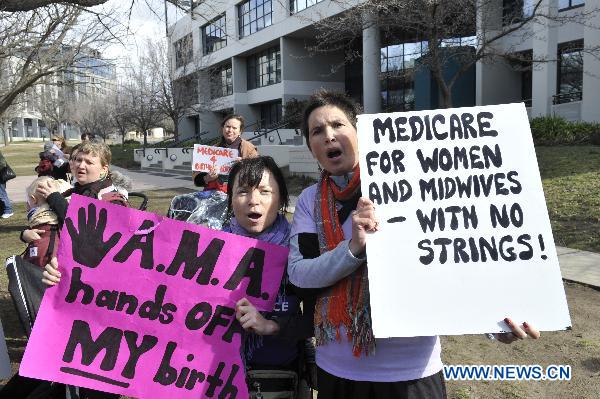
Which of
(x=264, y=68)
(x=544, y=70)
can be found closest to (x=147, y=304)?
(x=544, y=70)

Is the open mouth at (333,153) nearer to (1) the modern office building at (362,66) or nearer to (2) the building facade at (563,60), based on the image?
(1) the modern office building at (362,66)

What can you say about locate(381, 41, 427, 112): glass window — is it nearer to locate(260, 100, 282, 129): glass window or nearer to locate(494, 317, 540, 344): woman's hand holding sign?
locate(260, 100, 282, 129): glass window

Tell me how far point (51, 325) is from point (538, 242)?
204 centimetres

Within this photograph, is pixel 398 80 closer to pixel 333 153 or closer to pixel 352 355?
pixel 333 153

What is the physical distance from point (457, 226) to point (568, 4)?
2107cm

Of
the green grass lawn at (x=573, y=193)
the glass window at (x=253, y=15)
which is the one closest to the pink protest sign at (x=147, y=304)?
the green grass lawn at (x=573, y=193)

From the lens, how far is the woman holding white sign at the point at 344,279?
177 centimetres

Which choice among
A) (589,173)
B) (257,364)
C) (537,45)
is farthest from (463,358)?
(537,45)

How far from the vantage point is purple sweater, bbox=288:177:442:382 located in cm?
176

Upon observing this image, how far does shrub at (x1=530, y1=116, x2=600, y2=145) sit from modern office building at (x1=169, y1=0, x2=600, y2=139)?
83.4 inches

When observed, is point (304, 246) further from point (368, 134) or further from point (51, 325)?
point (51, 325)

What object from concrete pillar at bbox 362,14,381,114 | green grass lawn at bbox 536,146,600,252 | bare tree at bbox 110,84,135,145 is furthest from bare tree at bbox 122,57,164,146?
green grass lawn at bbox 536,146,600,252

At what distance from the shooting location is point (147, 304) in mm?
2180

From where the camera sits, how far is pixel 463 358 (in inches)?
155
